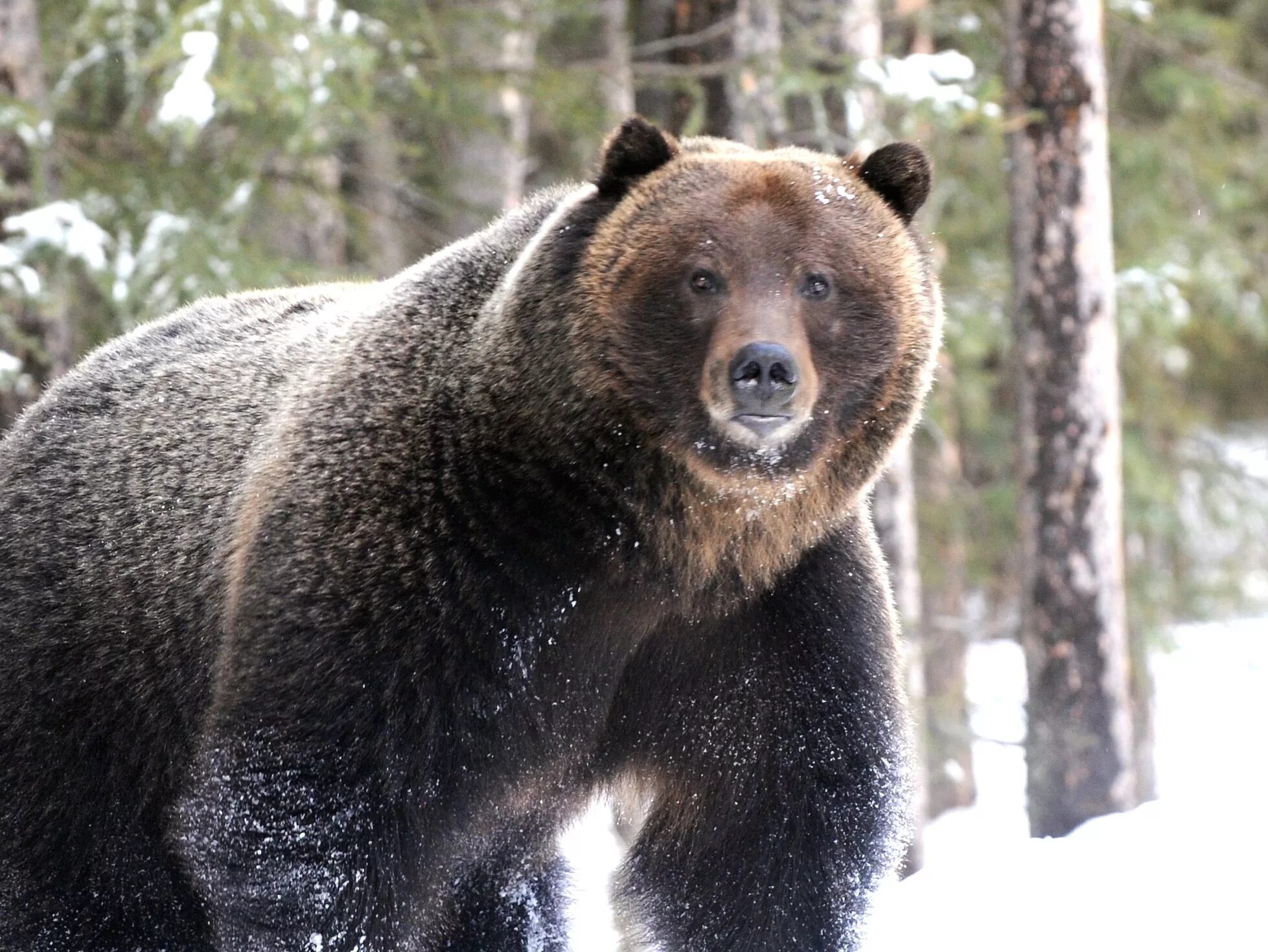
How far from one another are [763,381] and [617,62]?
634cm

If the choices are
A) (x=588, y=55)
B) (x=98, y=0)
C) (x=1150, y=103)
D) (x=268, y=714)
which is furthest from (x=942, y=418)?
(x=268, y=714)

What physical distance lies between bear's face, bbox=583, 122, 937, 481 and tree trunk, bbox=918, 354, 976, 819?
719cm

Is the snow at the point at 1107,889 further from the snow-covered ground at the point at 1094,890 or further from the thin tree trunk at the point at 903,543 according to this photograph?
the thin tree trunk at the point at 903,543

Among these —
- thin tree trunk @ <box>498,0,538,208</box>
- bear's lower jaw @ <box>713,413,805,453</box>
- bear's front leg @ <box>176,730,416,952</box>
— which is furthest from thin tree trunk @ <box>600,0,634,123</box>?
bear's front leg @ <box>176,730,416,952</box>

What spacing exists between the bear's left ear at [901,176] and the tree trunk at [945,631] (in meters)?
6.97

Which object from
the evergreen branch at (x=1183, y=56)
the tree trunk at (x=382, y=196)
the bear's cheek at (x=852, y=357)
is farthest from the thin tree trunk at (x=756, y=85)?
the bear's cheek at (x=852, y=357)

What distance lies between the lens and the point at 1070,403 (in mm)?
8227

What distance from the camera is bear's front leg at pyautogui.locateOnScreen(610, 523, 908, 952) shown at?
421 cm

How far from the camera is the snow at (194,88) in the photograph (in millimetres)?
6855

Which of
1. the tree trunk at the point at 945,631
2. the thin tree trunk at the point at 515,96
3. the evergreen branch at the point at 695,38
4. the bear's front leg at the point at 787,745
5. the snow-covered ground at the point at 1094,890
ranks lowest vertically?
the tree trunk at the point at 945,631

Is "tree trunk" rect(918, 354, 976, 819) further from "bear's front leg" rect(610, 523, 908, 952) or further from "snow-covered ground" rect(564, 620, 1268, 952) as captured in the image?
"bear's front leg" rect(610, 523, 908, 952)

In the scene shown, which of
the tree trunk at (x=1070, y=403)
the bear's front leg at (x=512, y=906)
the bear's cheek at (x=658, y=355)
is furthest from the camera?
the tree trunk at (x=1070, y=403)

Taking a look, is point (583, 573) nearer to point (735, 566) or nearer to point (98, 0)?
point (735, 566)

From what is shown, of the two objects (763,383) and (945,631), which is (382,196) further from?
(763,383)
